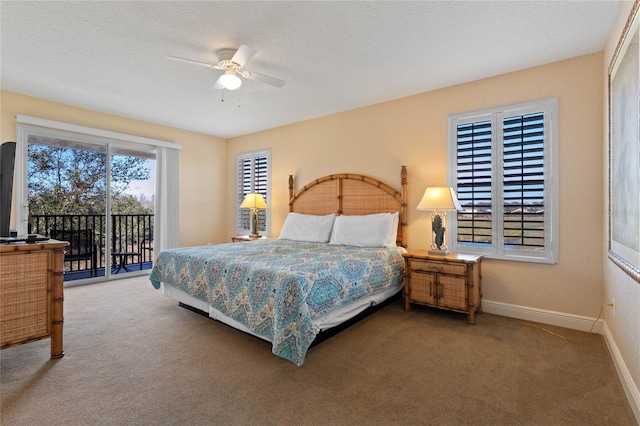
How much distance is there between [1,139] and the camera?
153 inches

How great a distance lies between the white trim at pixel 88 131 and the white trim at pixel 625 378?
6182 millimetres

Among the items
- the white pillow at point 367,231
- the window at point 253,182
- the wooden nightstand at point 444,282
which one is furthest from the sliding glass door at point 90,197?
the wooden nightstand at point 444,282

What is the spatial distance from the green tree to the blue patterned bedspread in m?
2.29

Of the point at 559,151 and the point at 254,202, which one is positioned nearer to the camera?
the point at 559,151

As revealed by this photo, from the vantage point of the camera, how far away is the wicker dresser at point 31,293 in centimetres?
211

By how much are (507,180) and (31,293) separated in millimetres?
4329

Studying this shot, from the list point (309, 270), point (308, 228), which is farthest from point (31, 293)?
point (308, 228)

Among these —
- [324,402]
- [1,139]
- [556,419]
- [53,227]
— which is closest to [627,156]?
[556,419]

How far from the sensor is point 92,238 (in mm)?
4984

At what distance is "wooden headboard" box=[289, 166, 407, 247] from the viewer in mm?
4020

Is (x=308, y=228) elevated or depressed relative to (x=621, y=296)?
elevated

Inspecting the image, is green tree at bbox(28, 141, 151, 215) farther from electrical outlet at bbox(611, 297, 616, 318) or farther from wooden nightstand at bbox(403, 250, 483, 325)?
electrical outlet at bbox(611, 297, 616, 318)

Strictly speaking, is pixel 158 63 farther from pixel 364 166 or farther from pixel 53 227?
pixel 53 227

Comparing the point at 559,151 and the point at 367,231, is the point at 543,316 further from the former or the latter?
the point at 367,231
